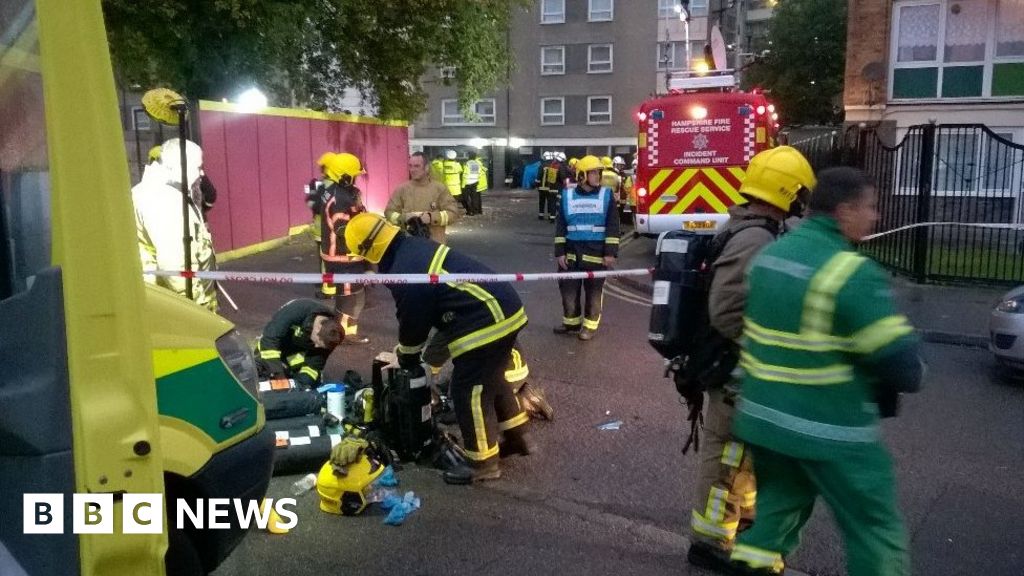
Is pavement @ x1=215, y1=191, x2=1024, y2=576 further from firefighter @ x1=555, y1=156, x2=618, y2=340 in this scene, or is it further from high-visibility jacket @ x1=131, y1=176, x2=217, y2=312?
high-visibility jacket @ x1=131, y1=176, x2=217, y2=312

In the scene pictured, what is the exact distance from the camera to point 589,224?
9.57 m

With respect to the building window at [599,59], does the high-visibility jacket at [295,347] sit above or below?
below

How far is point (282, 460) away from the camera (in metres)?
5.27

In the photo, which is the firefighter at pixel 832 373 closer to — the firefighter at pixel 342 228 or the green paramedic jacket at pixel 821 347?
the green paramedic jacket at pixel 821 347

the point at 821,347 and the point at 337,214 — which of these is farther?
the point at 337,214

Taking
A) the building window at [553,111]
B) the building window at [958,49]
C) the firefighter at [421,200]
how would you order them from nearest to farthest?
the firefighter at [421,200] < the building window at [958,49] < the building window at [553,111]

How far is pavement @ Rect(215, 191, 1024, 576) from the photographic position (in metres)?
4.33

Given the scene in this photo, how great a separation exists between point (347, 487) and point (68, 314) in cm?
268

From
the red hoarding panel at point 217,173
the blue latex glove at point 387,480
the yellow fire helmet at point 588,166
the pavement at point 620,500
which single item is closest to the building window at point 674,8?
the red hoarding panel at point 217,173

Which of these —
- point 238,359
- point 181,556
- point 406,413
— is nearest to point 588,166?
point 406,413

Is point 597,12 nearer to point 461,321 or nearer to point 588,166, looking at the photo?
point 588,166

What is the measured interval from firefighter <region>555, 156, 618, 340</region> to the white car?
356cm

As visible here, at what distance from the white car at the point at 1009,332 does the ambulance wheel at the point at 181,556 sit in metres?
6.73

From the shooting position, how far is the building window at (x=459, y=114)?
4703 cm
